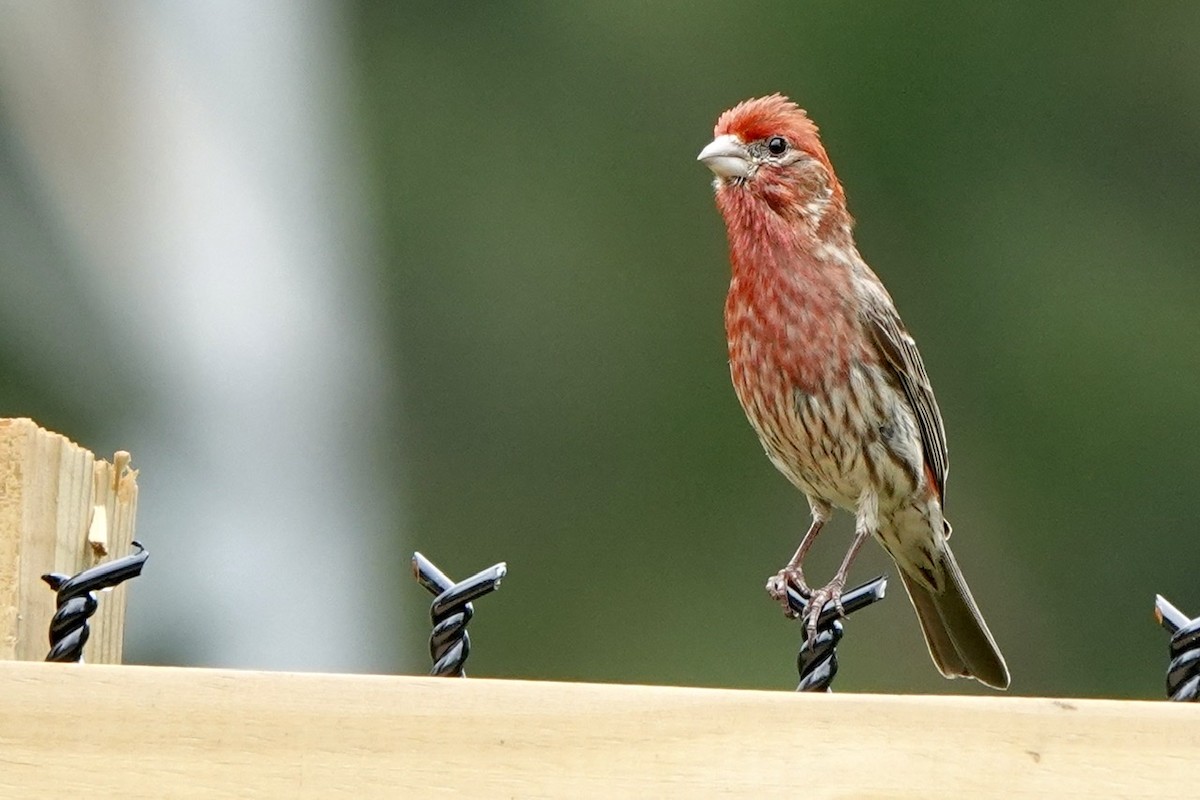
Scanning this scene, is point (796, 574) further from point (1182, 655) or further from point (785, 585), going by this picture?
point (1182, 655)

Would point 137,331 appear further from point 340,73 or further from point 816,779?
point 816,779

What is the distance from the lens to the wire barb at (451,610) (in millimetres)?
1773

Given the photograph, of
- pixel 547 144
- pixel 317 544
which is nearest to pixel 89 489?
pixel 317 544


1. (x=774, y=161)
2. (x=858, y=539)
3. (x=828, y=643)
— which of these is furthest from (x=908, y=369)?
(x=828, y=643)

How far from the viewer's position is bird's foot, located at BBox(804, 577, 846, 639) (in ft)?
6.70

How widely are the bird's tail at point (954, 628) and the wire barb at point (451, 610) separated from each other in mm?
1758

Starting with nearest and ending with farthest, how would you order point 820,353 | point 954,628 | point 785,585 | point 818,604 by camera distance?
point 818,604, point 785,585, point 820,353, point 954,628

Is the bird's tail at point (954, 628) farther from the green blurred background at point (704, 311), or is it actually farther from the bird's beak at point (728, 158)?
the green blurred background at point (704, 311)

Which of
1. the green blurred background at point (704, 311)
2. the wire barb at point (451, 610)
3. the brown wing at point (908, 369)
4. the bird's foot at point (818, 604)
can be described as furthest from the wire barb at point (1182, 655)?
the green blurred background at point (704, 311)

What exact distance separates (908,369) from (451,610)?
1960mm

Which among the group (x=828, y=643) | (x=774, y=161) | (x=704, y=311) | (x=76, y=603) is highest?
(x=774, y=161)

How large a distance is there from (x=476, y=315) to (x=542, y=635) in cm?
126

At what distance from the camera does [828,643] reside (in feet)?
6.32

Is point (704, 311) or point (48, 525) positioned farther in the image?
point (704, 311)
